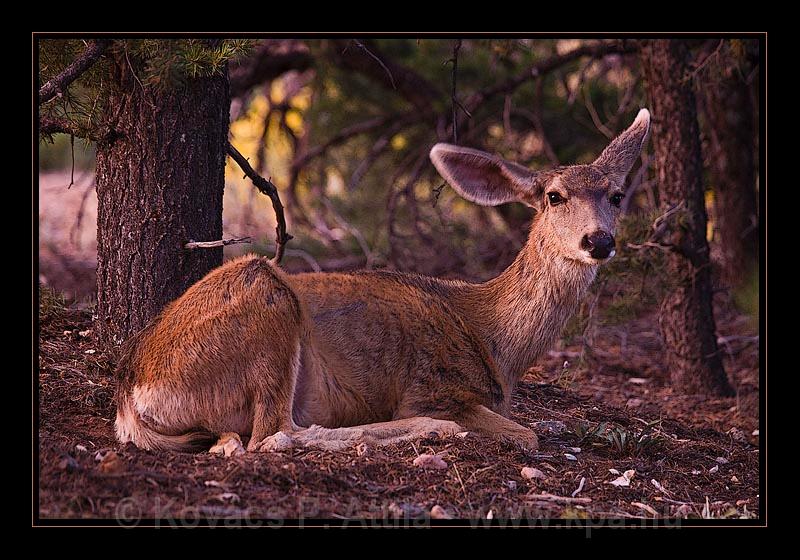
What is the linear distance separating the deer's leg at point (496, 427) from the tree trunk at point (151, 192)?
6.14ft

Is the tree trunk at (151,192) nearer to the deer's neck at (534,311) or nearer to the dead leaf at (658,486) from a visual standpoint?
the deer's neck at (534,311)

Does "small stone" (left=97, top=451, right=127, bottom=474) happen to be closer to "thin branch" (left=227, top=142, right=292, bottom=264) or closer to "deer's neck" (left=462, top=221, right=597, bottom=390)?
"thin branch" (left=227, top=142, right=292, bottom=264)

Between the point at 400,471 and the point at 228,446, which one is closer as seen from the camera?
the point at 400,471

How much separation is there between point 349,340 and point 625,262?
2895 millimetres

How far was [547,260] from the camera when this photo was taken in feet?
19.4

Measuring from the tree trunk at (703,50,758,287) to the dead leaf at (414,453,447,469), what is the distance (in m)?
6.11

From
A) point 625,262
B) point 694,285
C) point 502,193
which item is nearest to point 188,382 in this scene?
point 502,193

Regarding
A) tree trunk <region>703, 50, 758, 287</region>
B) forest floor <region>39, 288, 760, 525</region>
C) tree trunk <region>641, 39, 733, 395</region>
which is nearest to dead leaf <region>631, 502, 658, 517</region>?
forest floor <region>39, 288, 760, 525</region>

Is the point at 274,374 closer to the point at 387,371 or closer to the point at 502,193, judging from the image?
the point at 387,371

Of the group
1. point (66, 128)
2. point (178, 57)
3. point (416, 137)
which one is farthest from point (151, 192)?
point (416, 137)

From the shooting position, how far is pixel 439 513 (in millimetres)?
4477

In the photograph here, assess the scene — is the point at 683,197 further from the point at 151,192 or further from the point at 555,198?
the point at 151,192

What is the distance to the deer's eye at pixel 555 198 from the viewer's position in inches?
231

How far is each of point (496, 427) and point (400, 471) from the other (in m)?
0.84
